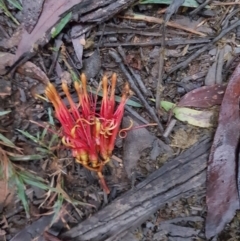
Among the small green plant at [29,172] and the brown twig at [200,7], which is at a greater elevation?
the brown twig at [200,7]

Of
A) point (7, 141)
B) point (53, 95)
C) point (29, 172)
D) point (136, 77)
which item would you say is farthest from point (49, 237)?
point (136, 77)

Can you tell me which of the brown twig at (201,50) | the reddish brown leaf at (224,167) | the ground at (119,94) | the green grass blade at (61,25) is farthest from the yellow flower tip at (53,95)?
the reddish brown leaf at (224,167)

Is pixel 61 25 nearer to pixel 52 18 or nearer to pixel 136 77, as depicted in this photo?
pixel 52 18

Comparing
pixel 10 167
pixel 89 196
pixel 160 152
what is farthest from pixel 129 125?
pixel 10 167

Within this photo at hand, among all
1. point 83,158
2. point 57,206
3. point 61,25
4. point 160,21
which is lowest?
point 57,206

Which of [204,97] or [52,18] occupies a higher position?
[52,18]

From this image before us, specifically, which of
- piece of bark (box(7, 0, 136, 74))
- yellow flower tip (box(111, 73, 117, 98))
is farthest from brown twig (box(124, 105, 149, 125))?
piece of bark (box(7, 0, 136, 74))

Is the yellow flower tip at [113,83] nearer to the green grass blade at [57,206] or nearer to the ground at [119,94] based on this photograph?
the ground at [119,94]

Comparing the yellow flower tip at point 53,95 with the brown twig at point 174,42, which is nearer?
the yellow flower tip at point 53,95
